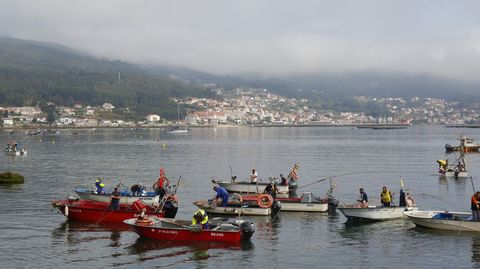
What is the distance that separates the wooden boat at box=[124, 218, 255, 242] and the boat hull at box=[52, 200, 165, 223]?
8.87 feet

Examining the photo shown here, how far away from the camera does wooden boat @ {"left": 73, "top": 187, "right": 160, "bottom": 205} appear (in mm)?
33213

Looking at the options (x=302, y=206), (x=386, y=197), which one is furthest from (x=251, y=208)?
(x=386, y=197)

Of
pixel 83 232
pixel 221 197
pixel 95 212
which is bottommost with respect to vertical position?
pixel 83 232

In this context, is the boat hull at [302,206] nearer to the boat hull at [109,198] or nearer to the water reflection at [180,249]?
the boat hull at [109,198]

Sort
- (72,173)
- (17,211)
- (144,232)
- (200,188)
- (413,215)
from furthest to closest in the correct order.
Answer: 1. (72,173)
2. (200,188)
3. (17,211)
4. (413,215)
5. (144,232)

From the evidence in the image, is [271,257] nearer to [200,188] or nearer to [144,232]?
[144,232]

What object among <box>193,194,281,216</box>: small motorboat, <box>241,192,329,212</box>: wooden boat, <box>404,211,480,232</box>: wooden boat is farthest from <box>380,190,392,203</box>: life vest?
<box>193,194,281,216</box>: small motorboat

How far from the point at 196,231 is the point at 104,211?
6606mm

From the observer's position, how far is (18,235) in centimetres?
2664

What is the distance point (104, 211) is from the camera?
2944 centimetres

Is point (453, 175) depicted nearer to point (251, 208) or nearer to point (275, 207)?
point (275, 207)

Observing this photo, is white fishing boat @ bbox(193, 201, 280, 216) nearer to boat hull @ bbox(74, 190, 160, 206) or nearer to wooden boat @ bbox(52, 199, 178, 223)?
wooden boat @ bbox(52, 199, 178, 223)

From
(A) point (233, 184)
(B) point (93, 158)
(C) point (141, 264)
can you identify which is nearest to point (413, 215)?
(C) point (141, 264)

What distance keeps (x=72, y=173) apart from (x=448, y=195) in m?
35.7
